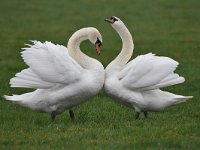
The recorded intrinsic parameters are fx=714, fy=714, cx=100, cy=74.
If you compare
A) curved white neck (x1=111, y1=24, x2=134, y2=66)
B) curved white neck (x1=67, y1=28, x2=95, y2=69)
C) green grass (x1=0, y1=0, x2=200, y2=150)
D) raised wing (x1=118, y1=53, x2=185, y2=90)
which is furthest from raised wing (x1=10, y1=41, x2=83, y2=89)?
curved white neck (x1=111, y1=24, x2=134, y2=66)

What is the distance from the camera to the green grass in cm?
905

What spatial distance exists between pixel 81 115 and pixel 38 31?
1432 centimetres

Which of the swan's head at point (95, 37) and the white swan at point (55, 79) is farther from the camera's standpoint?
the swan's head at point (95, 37)

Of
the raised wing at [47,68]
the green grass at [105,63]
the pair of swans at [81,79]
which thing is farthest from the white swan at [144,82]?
the raised wing at [47,68]

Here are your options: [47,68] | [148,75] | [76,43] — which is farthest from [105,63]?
[47,68]

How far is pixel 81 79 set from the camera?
10.6 meters

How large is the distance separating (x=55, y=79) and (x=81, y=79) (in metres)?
0.39

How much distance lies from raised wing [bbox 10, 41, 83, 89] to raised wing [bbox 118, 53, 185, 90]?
2.49ft

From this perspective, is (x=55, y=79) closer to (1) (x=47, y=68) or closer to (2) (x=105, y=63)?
(1) (x=47, y=68)

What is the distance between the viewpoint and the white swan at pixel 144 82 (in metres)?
10.8

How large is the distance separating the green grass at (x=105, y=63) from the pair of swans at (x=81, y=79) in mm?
305

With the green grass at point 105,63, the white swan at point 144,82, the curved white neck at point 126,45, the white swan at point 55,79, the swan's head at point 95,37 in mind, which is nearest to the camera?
the green grass at point 105,63

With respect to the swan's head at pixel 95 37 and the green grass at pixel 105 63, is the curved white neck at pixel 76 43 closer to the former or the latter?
the swan's head at pixel 95 37

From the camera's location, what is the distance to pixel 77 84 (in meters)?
10.5
